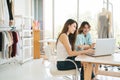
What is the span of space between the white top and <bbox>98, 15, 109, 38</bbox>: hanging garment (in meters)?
2.38

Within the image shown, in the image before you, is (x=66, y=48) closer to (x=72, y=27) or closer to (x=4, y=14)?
(x=72, y=27)

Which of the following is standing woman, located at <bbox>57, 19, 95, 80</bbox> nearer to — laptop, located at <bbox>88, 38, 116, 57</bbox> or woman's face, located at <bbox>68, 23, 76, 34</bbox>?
woman's face, located at <bbox>68, 23, 76, 34</bbox>

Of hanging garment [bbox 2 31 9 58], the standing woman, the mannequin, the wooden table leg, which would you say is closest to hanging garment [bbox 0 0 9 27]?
hanging garment [bbox 2 31 9 58]

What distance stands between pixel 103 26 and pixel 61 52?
2461 millimetres

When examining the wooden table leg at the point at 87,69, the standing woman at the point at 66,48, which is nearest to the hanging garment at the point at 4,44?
the standing woman at the point at 66,48

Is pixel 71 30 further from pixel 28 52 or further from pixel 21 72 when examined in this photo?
pixel 28 52

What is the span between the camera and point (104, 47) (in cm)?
239

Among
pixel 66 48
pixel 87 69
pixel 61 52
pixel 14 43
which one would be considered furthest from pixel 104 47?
pixel 14 43

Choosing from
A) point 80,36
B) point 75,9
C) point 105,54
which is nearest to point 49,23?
point 75,9

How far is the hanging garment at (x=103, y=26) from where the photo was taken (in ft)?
16.2

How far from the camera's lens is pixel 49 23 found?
7031mm

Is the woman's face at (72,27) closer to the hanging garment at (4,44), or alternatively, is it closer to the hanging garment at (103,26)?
the hanging garment at (4,44)

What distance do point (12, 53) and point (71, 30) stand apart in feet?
7.73

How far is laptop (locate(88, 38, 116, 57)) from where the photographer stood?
2322 mm
